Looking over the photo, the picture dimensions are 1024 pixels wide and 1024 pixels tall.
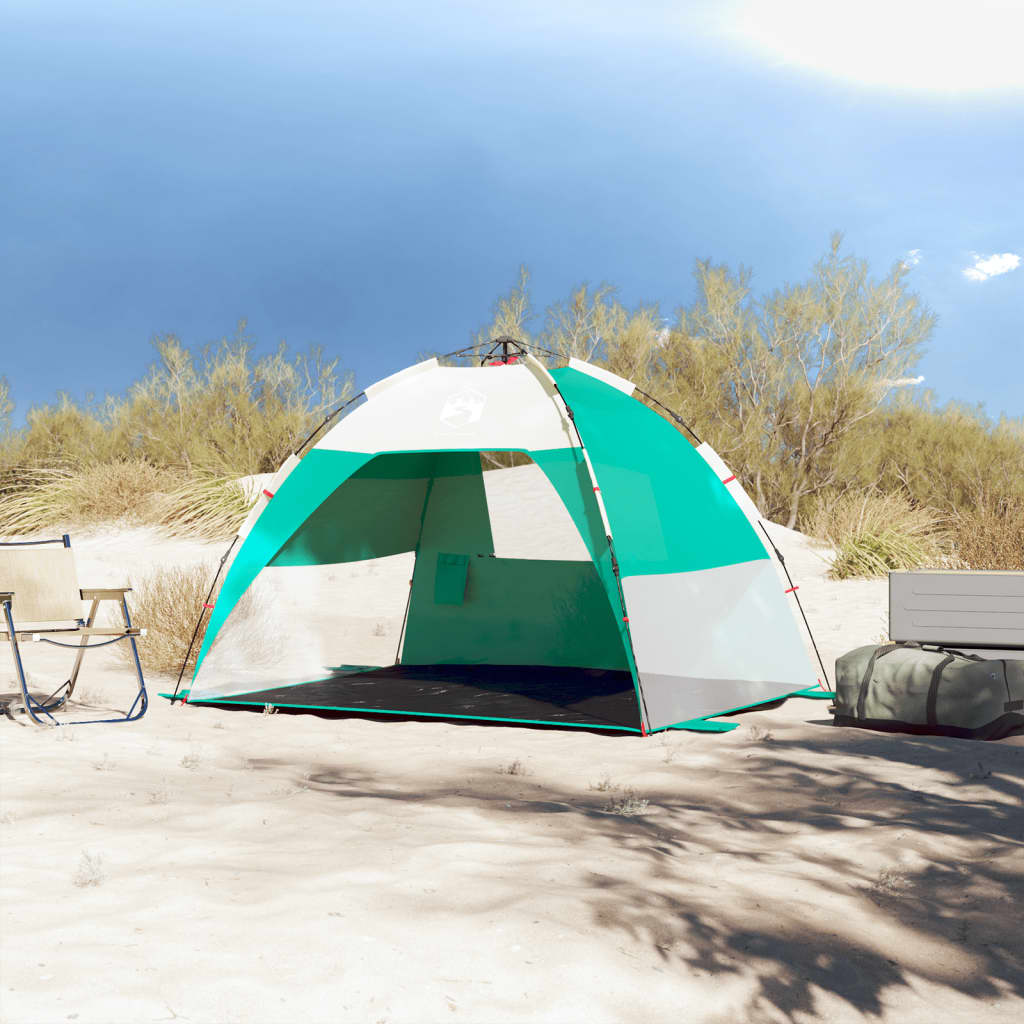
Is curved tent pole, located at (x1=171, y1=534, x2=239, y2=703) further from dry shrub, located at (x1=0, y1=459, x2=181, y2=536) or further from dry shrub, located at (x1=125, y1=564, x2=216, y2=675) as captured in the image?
dry shrub, located at (x1=0, y1=459, x2=181, y2=536)

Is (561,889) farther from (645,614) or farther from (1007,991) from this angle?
(645,614)

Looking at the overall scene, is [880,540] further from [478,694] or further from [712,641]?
[478,694]

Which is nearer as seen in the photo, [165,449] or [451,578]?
[451,578]

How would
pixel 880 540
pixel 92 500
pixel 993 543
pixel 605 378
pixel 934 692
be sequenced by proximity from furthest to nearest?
pixel 92 500 < pixel 880 540 < pixel 993 543 < pixel 605 378 < pixel 934 692

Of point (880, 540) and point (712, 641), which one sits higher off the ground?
point (880, 540)

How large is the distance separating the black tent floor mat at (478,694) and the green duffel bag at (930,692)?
111 cm

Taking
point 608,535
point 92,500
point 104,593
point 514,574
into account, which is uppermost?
point 92,500

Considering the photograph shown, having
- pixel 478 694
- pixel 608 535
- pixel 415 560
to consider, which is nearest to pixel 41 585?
pixel 478 694

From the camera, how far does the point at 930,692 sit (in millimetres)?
5055

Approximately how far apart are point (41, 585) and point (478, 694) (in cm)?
253

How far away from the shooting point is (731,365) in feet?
55.8

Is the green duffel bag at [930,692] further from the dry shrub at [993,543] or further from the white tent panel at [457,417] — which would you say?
the dry shrub at [993,543]

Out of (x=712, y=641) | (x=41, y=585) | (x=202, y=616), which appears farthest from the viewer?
(x=202, y=616)

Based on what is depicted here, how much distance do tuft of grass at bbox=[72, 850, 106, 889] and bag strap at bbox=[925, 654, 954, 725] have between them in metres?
3.79
